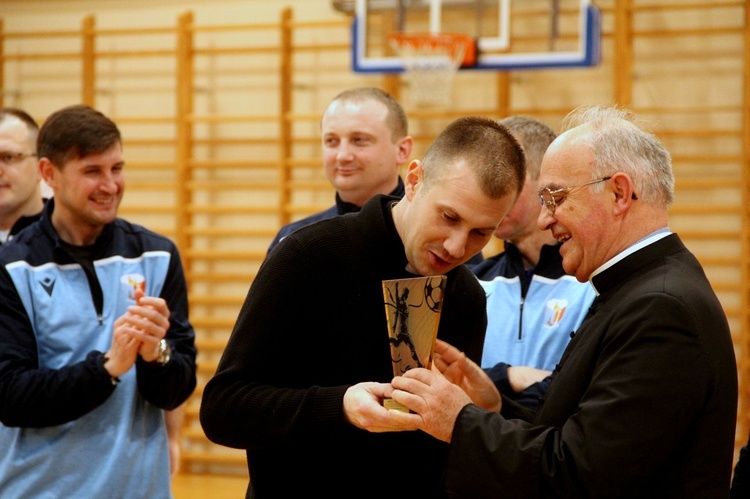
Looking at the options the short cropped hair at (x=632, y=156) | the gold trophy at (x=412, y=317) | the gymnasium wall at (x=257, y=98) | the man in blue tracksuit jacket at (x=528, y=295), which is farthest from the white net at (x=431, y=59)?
the gold trophy at (x=412, y=317)

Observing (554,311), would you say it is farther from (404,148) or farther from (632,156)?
(404,148)

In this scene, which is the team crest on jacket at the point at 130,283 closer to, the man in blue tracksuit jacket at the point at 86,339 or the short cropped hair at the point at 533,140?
the man in blue tracksuit jacket at the point at 86,339

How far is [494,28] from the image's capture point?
702 centimetres

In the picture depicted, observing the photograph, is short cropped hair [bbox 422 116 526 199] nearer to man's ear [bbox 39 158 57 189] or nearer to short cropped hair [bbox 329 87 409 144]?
man's ear [bbox 39 158 57 189]

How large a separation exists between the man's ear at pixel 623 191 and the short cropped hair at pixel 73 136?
1.92m

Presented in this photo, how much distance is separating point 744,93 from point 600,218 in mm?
5254

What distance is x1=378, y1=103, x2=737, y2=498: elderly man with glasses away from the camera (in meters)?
1.76

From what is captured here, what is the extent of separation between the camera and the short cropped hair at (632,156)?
6.64ft

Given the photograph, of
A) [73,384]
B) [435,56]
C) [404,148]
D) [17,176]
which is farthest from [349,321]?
[435,56]

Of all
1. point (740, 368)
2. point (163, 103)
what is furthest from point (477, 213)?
point (163, 103)

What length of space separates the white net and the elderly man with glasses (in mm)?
4520

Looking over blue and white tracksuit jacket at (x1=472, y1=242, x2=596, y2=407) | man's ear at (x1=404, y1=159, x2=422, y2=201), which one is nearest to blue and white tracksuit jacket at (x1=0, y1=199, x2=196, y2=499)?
blue and white tracksuit jacket at (x1=472, y1=242, x2=596, y2=407)

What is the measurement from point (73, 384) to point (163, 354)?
12.7 inches

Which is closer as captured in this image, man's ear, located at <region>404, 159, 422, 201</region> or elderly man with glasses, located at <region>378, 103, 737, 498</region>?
elderly man with glasses, located at <region>378, 103, 737, 498</region>
